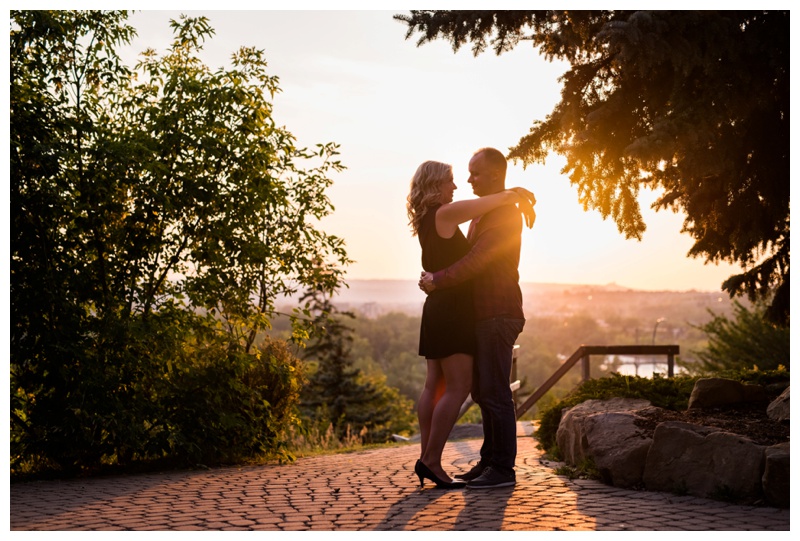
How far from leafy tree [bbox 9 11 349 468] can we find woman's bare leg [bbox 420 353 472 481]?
288 cm

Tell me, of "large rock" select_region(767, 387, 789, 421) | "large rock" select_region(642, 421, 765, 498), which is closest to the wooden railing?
"large rock" select_region(767, 387, 789, 421)

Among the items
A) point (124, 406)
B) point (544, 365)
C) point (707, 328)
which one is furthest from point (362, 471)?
point (544, 365)

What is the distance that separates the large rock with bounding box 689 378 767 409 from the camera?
8.00m

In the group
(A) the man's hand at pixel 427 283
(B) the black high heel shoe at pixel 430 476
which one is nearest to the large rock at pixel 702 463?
(B) the black high heel shoe at pixel 430 476

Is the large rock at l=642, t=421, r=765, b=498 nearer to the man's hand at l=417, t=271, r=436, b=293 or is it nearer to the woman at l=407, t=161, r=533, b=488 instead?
the woman at l=407, t=161, r=533, b=488

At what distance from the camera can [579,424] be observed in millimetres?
7207

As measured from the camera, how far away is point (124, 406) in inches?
318

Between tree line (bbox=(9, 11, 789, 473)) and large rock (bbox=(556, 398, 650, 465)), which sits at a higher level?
tree line (bbox=(9, 11, 789, 473))

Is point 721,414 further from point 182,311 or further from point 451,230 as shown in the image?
point 182,311

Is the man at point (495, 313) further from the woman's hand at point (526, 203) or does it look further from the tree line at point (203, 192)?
the tree line at point (203, 192)

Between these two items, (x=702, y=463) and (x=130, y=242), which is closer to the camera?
(x=702, y=463)

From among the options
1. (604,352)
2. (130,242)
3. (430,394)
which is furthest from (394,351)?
(430,394)

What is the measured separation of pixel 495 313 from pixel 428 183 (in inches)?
39.4

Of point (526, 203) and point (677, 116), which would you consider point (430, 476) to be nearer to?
point (526, 203)
